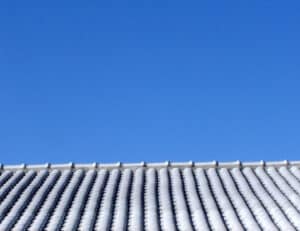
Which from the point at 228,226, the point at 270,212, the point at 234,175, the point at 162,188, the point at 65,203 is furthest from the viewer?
the point at 234,175

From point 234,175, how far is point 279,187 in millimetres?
716

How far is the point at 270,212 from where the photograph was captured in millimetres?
6387

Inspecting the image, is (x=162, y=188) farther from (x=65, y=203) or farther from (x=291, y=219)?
(x=291, y=219)

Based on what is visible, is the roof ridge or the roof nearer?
the roof

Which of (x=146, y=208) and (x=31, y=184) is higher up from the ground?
(x=31, y=184)

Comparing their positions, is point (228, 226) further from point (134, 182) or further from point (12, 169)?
point (12, 169)

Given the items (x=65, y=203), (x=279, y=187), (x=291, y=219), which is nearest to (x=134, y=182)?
(x=65, y=203)

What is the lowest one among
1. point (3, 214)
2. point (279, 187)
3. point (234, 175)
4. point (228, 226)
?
point (228, 226)

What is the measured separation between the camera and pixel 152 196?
22.9 ft

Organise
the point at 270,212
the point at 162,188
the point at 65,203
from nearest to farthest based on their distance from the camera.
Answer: the point at 270,212 < the point at 65,203 < the point at 162,188

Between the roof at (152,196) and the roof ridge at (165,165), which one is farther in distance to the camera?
the roof ridge at (165,165)

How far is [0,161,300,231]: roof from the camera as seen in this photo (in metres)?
6.09

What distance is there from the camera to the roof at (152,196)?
6.09 meters

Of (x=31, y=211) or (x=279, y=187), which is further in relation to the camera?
(x=279, y=187)
